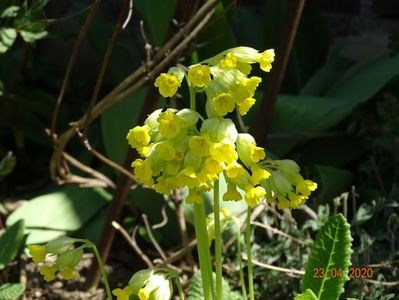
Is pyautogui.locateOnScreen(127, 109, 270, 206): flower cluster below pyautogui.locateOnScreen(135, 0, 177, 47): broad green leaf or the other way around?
the other way around

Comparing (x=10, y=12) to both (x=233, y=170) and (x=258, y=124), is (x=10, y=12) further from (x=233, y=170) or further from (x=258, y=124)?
(x=233, y=170)

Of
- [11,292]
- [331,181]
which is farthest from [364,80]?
[11,292]

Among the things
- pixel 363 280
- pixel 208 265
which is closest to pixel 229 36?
pixel 363 280

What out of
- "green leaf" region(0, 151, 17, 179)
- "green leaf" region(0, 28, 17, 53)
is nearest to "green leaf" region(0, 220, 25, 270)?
"green leaf" region(0, 151, 17, 179)

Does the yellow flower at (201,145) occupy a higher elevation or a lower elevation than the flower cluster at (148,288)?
higher

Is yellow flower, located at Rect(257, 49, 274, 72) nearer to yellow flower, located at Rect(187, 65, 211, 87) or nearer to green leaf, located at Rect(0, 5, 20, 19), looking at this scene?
yellow flower, located at Rect(187, 65, 211, 87)

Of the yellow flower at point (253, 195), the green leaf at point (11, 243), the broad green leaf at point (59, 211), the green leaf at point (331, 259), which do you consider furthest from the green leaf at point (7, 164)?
the yellow flower at point (253, 195)

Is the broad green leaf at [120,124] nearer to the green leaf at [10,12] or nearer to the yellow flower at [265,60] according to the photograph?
the green leaf at [10,12]

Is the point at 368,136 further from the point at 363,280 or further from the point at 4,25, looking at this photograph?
the point at 4,25
